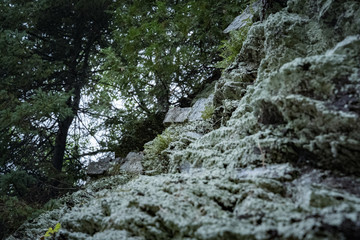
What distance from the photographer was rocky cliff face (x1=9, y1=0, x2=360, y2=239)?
1.25m

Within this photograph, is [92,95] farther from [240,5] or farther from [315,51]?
[315,51]

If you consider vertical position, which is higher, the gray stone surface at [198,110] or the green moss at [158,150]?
the gray stone surface at [198,110]

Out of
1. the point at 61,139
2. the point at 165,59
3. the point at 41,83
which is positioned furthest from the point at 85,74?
the point at 165,59

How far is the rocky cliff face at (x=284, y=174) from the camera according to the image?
125cm

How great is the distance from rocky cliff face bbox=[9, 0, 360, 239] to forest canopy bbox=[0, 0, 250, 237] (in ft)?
12.4

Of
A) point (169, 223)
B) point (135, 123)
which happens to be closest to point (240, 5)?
point (135, 123)

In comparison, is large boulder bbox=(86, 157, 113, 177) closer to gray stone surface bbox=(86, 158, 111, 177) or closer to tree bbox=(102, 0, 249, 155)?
gray stone surface bbox=(86, 158, 111, 177)

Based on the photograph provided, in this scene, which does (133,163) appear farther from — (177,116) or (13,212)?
(13,212)

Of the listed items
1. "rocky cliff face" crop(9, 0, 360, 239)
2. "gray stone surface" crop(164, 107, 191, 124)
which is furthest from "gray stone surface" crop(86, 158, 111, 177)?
"rocky cliff face" crop(9, 0, 360, 239)

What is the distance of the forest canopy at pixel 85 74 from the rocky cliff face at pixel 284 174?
377cm

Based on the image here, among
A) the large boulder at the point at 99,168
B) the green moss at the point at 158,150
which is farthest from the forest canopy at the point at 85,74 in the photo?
the green moss at the point at 158,150

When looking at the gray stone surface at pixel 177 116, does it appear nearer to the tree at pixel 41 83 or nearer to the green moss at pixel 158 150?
the green moss at pixel 158 150

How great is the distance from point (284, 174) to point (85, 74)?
26.2ft

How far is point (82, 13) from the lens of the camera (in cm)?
823
